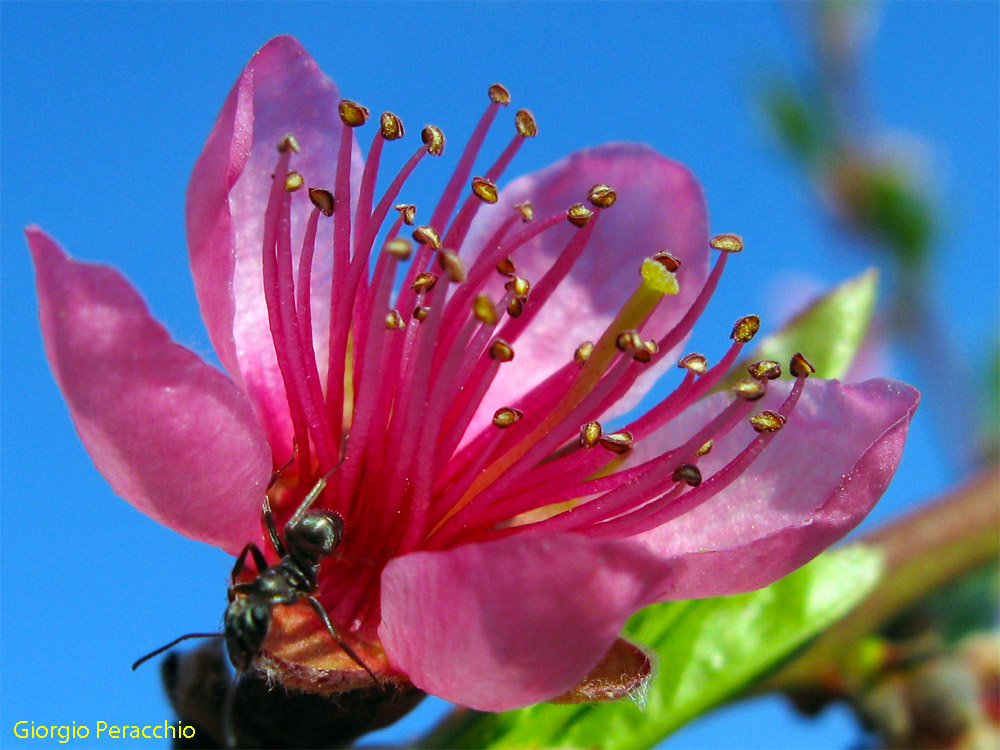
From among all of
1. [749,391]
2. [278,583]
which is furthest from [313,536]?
[749,391]

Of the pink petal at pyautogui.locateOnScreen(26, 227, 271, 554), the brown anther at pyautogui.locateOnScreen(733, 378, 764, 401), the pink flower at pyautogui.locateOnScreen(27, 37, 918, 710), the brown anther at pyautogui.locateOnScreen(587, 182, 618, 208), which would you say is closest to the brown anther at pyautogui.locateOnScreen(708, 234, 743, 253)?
the pink flower at pyautogui.locateOnScreen(27, 37, 918, 710)

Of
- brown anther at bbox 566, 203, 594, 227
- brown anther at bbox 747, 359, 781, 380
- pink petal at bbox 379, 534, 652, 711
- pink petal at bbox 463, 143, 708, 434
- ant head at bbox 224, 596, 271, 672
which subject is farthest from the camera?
pink petal at bbox 463, 143, 708, 434

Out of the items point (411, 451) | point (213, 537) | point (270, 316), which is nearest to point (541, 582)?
point (411, 451)

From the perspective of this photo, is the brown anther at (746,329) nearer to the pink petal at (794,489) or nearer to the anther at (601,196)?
the pink petal at (794,489)

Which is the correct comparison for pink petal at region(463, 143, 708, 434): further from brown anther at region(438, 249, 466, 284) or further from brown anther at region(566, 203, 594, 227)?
brown anther at region(438, 249, 466, 284)

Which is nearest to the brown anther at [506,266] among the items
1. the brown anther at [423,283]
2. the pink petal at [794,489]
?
the brown anther at [423,283]

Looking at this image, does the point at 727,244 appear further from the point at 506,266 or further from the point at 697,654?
the point at 697,654
